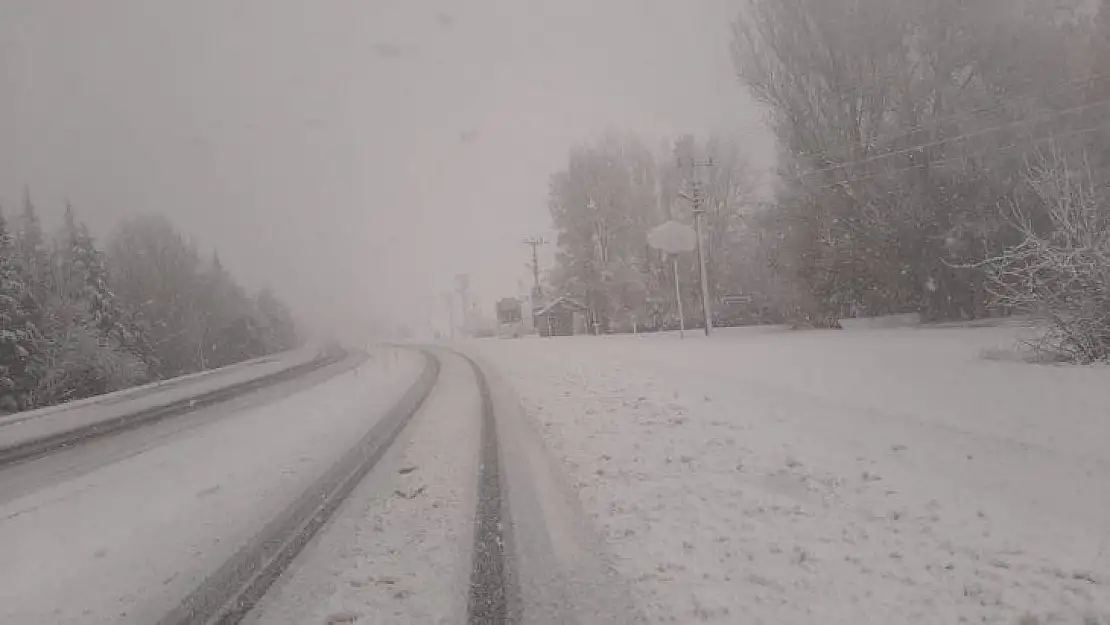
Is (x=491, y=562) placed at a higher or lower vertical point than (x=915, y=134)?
lower

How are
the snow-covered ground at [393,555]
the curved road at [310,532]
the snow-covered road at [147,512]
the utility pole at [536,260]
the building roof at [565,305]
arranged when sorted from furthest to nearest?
the utility pole at [536,260], the building roof at [565,305], the snow-covered road at [147,512], the curved road at [310,532], the snow-covered ground at [393,555]

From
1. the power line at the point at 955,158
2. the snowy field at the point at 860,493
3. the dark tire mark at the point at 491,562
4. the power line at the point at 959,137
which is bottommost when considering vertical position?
the snowy field at the point at 860,493

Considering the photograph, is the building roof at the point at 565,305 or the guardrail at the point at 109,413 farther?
the building roof at the point at 565,305

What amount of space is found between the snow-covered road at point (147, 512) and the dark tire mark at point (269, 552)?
152mm

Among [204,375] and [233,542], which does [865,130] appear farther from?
[204,375]

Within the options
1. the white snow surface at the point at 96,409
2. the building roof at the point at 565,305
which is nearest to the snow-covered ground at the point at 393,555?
the white snow surface at the point at 96,409

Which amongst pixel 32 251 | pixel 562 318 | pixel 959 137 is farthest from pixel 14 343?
pixel 959 137

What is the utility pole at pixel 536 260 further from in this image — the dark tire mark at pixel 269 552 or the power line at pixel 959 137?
the dark tire mark at pixel 269 552

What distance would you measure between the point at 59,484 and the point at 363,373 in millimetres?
13176

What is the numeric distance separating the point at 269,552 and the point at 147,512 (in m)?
2.67

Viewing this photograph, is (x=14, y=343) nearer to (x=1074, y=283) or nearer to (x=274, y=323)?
(x=1074, y=283)

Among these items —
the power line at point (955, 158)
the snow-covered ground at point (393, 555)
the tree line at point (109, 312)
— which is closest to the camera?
the snow-covered ground at point (393, 555)

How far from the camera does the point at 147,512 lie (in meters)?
6.17

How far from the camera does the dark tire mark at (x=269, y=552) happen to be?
3607mm
